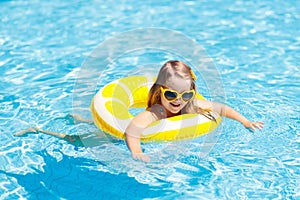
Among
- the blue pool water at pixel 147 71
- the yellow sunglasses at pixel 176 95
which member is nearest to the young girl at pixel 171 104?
the yellow sunglasses at pixel 176 95

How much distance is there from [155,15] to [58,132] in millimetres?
3852

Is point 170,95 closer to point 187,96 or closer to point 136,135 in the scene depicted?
point 187,96

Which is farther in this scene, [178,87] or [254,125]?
[254,125]

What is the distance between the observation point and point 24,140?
5148mm

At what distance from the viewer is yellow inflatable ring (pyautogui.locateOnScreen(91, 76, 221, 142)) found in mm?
4344

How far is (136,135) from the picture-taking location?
440 cm

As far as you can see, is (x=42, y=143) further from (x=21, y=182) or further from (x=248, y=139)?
(x=248, y=139)

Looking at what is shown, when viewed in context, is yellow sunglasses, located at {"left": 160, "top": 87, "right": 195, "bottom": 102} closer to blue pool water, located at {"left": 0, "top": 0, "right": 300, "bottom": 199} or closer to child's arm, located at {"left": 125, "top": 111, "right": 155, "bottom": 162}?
child's arm, located at {"left": 125, "top": 111, "right": 155, "bottom": 162}

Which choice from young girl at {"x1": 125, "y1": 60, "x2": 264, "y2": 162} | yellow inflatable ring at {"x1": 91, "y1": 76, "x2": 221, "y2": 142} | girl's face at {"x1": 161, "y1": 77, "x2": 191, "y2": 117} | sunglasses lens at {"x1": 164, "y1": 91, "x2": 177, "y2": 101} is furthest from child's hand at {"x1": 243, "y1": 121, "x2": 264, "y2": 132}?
sunglasses lens at {"x1": 164, "y1": 91, "x2": 177, "y2": 101}

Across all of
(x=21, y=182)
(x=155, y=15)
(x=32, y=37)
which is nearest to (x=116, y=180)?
(x=21, y=182)

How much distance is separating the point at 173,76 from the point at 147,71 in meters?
2.00

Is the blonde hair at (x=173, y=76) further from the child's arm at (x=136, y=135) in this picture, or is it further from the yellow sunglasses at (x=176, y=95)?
the child's arm at (x=136, y=135)

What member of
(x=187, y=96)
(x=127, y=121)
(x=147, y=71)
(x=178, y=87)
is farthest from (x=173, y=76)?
(x=147, y=71)

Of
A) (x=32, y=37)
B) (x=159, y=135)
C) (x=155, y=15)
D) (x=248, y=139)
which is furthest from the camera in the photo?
(x=155, y=15)
